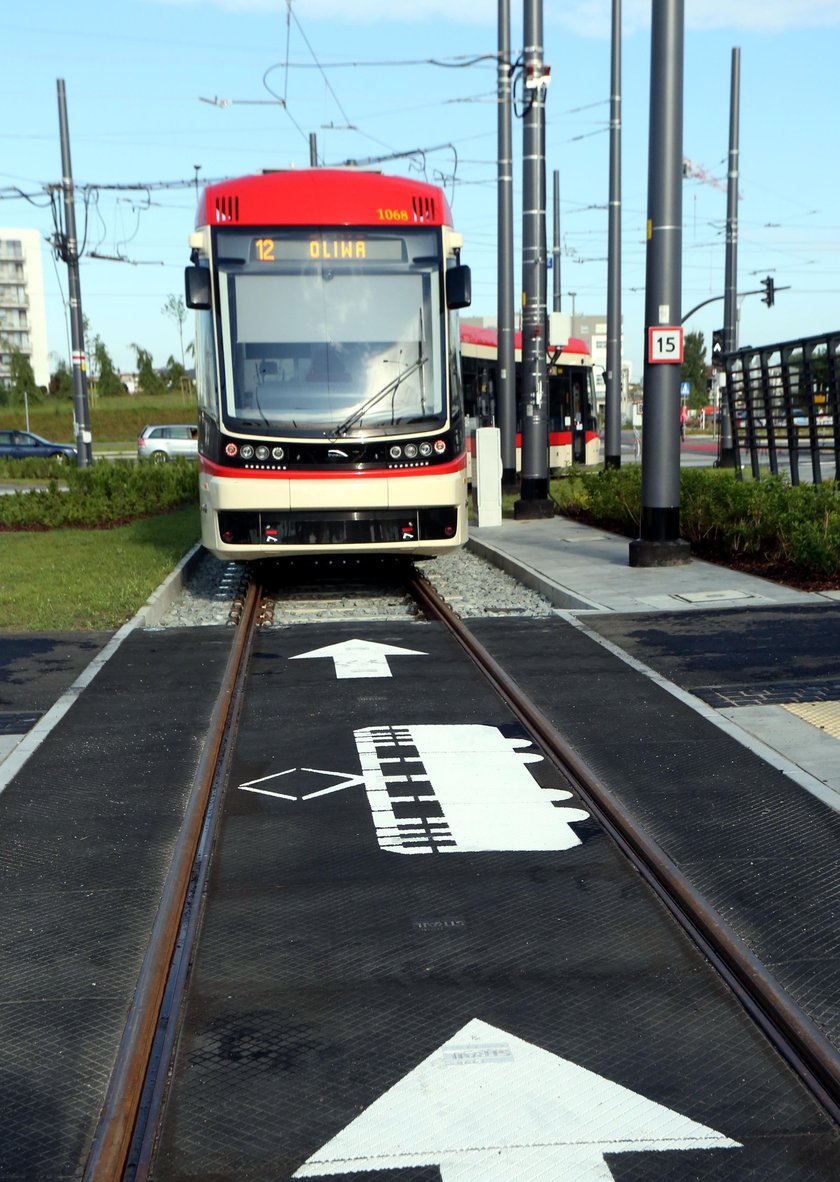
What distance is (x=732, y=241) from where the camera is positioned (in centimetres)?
3434

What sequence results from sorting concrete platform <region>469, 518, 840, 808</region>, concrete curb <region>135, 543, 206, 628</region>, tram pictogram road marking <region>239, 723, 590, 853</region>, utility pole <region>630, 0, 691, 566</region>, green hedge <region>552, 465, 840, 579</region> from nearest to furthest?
tram pictogram road marking <region>239, 723, 590, 853</region>
concrete platform <region>469, 518, 840, 808</region>
concrete curb <region>135, 543, 206, 628</region>
green hedge <region>552, 465, 840, 579</region>
utility pole <region>630, 0, 691, 566</region>

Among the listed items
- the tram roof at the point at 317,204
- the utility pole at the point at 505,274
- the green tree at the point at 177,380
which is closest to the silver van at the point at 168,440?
the utility pole at the point at 505,274

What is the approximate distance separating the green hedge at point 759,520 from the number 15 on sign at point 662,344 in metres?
1.87

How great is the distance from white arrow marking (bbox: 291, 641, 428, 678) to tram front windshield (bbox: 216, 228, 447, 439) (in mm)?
2557

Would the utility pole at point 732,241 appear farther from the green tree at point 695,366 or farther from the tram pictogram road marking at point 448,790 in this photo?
the green tree at point 695,366

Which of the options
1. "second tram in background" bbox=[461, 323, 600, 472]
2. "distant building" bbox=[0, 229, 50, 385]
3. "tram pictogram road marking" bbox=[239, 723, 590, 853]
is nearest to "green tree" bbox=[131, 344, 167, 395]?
"distant building" bbox=[0, 229, 50, 385]

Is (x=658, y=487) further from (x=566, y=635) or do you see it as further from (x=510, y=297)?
(x=510, y=297)

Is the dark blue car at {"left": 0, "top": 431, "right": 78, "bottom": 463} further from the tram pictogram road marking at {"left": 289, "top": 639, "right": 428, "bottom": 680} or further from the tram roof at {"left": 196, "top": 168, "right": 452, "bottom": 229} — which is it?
the tram pictogram road marking at {"left": 289, "top": 639, "right": 428, "bottom": 680}

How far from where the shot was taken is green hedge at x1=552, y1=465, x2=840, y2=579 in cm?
1329

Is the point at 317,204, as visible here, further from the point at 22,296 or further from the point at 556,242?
the point at 22,296

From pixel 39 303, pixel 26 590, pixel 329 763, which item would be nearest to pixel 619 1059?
pixel 329 763

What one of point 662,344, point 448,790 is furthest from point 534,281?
point 448,790

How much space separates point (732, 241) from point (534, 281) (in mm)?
15029

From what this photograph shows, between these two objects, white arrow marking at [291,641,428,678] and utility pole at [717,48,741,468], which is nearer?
white arrow marking at [291,641,428,678]
